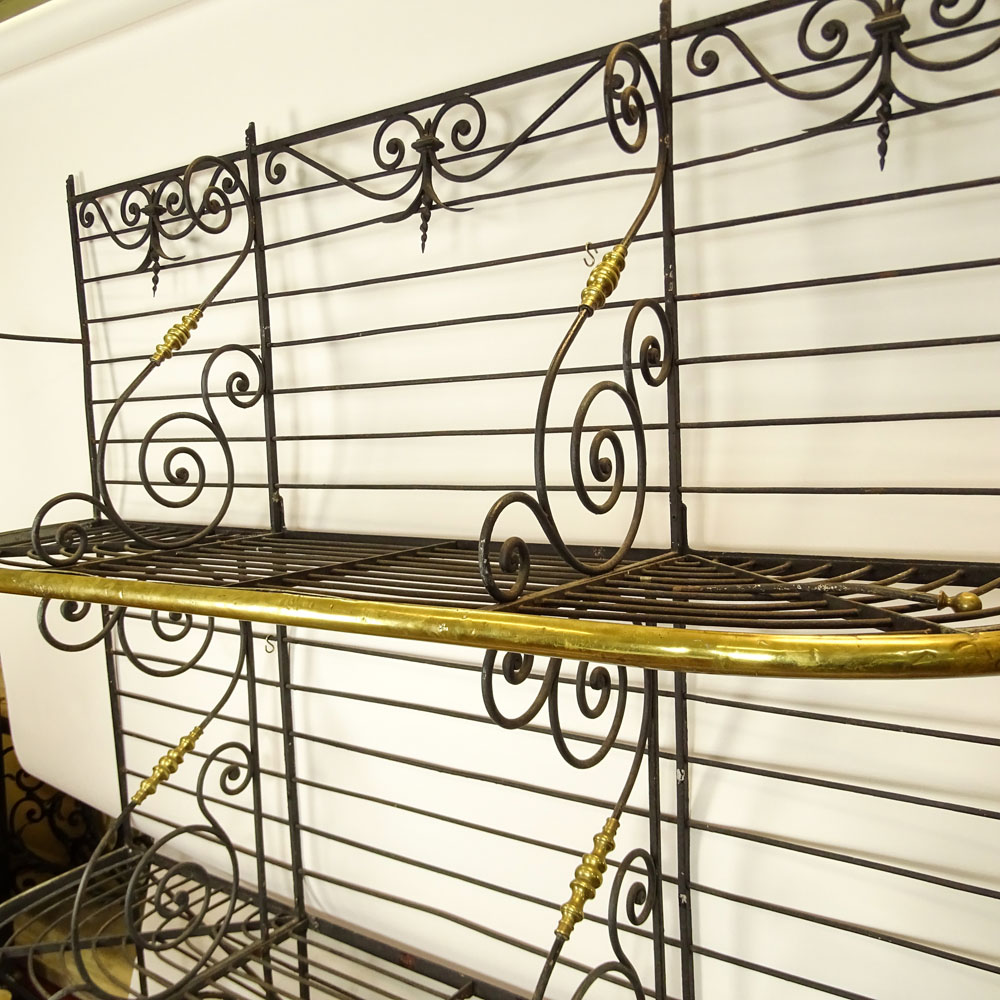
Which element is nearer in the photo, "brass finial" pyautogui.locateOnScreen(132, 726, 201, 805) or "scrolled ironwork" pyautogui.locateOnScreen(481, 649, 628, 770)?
"scrolled ironwork" pyautogui.locateOnScreen(481, 649, 628, 770)

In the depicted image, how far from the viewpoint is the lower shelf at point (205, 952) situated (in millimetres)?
1179

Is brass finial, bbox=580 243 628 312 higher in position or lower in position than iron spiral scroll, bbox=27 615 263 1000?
higher

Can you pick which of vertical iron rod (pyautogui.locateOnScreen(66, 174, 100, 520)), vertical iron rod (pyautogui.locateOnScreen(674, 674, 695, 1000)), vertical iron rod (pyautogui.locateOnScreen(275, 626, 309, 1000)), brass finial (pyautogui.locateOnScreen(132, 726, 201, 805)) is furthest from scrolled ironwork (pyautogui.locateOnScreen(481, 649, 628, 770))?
vertical iron rod (pyautogui.locateOnScreen(66, 174, 100, 520))

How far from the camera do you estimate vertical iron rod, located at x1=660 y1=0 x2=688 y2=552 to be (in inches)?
34.4

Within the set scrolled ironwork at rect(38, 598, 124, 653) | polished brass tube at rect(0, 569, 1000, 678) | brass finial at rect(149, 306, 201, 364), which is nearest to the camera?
polished brass tube at rect(0, 569, 1000, 678)

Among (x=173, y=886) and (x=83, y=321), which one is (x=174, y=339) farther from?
(x=173, y=886)

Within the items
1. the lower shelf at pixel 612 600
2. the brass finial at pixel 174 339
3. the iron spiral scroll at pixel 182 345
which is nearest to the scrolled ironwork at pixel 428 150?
the iron spiral scroll at pixel 182 345

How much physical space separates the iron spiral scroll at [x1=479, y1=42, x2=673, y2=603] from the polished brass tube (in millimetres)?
44

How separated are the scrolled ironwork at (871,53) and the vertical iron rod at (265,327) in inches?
25.8

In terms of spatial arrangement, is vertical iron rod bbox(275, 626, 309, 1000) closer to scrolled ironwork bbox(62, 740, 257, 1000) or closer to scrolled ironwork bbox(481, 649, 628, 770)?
scrolled ironwork bbox(62, 740, 257, 1000)

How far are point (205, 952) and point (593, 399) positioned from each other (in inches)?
44.7

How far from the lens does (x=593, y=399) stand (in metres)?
0.78

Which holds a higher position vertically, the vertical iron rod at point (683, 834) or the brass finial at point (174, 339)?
the brass finial at point (174, 339)

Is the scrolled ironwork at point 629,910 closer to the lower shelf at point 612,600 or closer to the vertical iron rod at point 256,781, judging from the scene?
the lower shelf at point 612,600
